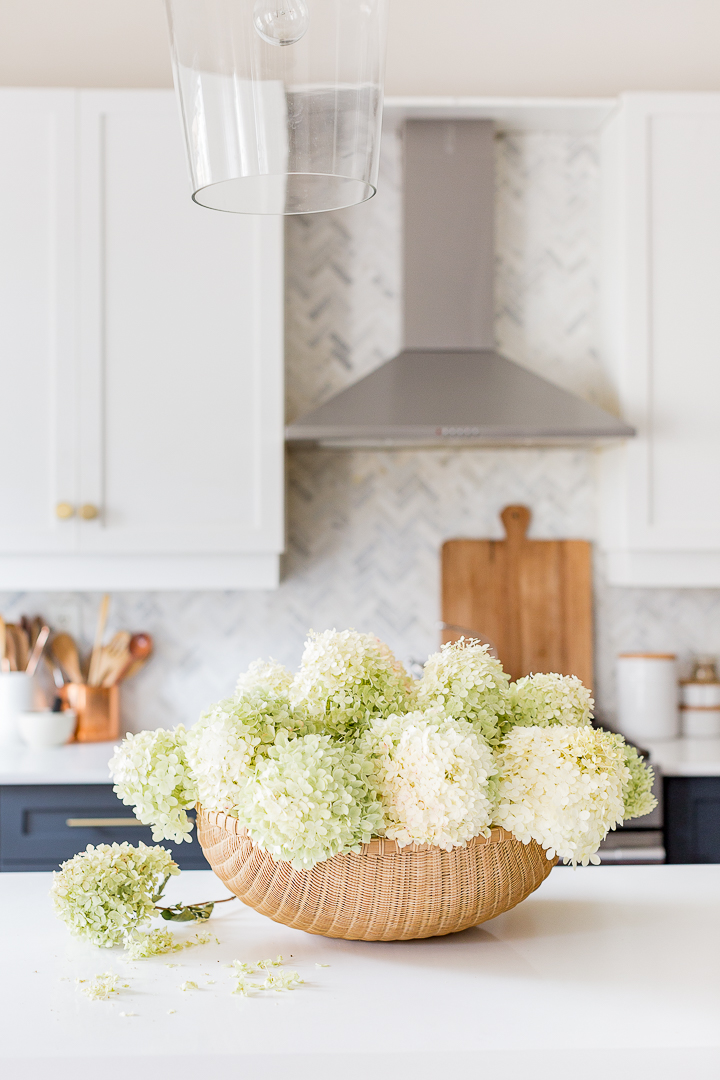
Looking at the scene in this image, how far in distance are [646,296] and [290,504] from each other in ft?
3.71

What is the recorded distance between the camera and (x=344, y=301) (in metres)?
2.83

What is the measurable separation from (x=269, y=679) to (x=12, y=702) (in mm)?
1726

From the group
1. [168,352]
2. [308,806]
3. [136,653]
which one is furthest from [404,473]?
[308,806]

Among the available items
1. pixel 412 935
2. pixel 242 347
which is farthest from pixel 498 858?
pixel 242 347

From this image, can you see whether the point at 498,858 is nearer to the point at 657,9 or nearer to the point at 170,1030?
the point at 170,1030

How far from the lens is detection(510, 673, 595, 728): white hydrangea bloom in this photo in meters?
1.11

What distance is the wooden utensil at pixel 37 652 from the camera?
269cm

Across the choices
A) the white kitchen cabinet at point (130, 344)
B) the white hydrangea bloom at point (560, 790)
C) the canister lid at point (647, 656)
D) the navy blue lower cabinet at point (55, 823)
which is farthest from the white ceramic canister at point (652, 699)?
the white hydrangea bloom at point (560, 790)

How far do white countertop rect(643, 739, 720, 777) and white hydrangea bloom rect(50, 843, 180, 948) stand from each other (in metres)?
1.52

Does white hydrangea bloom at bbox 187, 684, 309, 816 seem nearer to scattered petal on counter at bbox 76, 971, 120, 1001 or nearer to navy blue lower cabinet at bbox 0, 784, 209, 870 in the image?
scattered petal on counter at bbox 76, 971, 120, 1001

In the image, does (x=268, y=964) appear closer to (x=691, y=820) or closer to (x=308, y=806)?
(x=308, y=806)

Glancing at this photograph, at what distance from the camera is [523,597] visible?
2.80m

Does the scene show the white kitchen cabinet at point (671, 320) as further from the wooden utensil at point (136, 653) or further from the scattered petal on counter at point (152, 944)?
the scattered petal on counter at point (152, 944)

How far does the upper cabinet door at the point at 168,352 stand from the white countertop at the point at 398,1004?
1.33m
